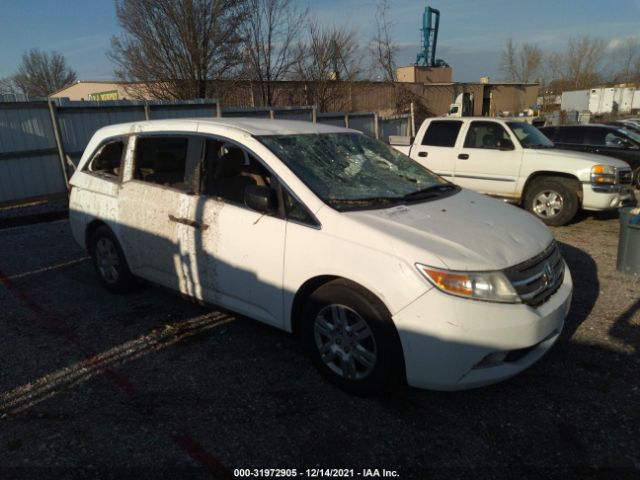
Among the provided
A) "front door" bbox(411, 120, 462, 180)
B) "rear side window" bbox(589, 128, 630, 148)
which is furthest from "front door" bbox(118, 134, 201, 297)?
"rear side window" bbox(589, 128, 630, 148)

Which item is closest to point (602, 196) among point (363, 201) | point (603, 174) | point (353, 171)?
point (603, 174)

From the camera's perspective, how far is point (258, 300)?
10.7ft

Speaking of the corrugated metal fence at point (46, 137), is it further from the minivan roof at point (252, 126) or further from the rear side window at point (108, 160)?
the minivan roof at point (252, 126)

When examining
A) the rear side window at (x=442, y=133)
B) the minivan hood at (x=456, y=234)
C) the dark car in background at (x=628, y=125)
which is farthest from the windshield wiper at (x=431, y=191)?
the dark car in background at (x=628, y=125)

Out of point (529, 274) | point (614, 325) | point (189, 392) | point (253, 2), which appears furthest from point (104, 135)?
point (253, 2)

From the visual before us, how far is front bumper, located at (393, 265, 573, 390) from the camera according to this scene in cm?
251

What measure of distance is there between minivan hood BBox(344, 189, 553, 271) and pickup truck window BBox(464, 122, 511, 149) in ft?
16.3

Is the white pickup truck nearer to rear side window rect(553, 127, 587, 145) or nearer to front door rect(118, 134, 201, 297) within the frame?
rear side window rect(553, 127, 587, 145)

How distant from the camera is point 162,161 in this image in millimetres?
4031

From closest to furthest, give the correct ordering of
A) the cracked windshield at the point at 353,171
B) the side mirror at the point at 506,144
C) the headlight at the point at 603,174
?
1. the cracked windshield at the point at 353,171
2. the headlight at the point at 603,174
3. the side mirror at the point at 506,144

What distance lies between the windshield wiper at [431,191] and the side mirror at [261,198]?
3.21 feet

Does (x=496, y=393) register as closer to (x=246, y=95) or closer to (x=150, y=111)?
(x=150, y=111)

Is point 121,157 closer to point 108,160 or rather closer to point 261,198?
point 108,160

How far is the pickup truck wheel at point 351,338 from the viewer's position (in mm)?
2668
